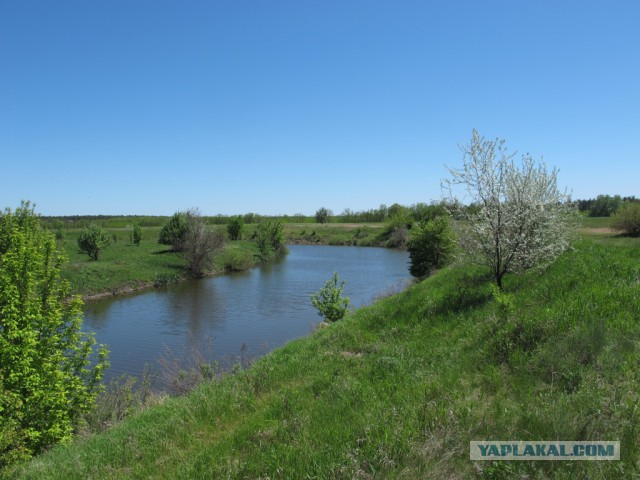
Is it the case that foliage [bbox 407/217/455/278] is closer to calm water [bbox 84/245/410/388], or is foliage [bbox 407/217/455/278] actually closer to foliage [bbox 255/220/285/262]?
calm water [bbox 84/245/410/388]

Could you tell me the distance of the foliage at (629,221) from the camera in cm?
2188

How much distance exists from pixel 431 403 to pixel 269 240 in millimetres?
62673

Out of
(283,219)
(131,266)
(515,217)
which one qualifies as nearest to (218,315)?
(131,266)

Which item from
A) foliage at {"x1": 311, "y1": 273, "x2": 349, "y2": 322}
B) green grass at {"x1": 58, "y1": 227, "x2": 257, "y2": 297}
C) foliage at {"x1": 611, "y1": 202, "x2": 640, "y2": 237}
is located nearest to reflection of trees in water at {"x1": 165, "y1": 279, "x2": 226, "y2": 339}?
green grass at {"x1": 58, "y1": 227, "x2": 257, "y2": 297}

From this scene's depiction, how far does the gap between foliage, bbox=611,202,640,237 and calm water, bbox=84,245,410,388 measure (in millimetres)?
15648

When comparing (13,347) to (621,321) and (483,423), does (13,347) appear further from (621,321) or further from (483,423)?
(621,321)

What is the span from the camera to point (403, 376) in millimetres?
7137

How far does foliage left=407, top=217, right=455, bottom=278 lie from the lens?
92.0ft

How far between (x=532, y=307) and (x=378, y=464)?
589 centimetres

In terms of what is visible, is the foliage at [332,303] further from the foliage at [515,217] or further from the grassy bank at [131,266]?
the grassy bank at [131,266]

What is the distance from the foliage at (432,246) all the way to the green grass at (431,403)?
58.6ft

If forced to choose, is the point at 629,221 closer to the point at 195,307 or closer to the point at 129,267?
the point at 195,307

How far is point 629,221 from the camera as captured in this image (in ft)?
73.1

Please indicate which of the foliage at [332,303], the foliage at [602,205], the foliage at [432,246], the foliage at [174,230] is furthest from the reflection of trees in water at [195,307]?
the foliage at [602,205]
